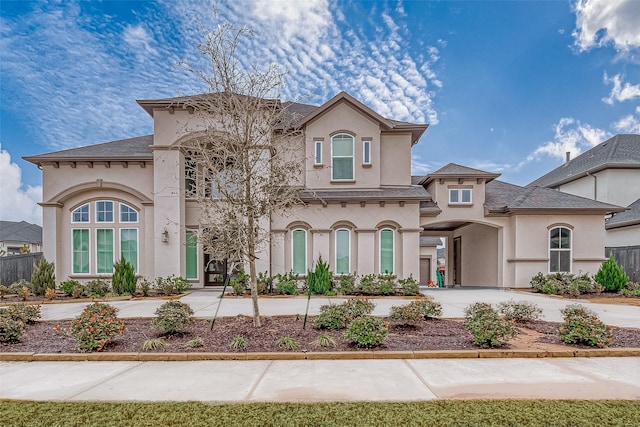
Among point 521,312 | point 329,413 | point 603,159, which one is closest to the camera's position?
point 329,413

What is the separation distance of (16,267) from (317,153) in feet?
42.7

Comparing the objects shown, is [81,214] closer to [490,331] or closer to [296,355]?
[296,355]

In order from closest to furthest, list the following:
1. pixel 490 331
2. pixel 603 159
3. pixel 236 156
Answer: pixel 490 331, pixel 236 156, pixel 603 159

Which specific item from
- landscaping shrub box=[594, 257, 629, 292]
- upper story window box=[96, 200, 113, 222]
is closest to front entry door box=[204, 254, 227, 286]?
upper story window box=[96, 200, 113, 222]

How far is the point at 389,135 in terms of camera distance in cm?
1418

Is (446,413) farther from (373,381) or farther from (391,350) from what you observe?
(391,350)

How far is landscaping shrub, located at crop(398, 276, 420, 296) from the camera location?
1213 cm

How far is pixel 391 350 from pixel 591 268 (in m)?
12.7

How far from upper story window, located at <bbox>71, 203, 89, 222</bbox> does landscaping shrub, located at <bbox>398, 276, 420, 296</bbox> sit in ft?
41.5

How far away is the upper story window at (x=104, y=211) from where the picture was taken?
13828 millimetres

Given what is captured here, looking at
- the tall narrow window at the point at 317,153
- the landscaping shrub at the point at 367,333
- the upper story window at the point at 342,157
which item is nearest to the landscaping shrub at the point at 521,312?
the landscaping shrub at the point at 367,333

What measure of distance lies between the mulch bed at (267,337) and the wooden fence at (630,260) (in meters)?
9.74

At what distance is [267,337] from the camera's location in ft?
20.1

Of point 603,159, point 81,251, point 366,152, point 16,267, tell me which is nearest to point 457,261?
point 366,152
